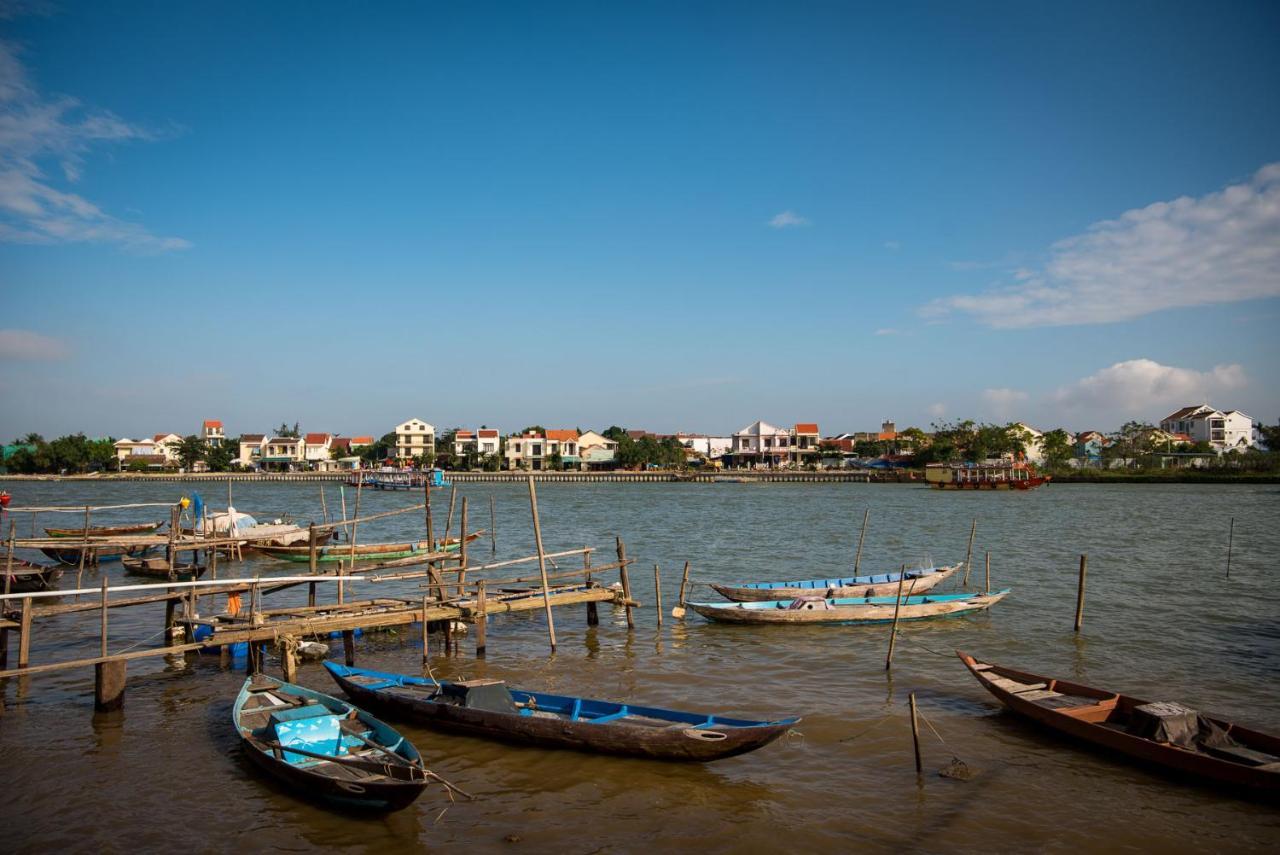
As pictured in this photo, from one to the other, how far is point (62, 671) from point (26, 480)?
348 ft

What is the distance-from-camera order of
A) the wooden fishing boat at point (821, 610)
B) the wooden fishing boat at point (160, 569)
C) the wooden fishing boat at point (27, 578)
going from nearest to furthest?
the wooden fishing boat at point (821, 610) → the wooden fishing boat at point (27, 578) → the wooden fishing boat at point (160, 569)

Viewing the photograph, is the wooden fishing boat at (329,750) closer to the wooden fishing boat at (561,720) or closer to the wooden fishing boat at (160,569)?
the wooden fishing boat at (561,720)

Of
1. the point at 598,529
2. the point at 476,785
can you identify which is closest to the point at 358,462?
the point at 598,529

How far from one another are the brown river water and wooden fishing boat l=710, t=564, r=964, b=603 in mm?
1486

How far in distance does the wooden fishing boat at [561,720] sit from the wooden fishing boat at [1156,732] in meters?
3.95

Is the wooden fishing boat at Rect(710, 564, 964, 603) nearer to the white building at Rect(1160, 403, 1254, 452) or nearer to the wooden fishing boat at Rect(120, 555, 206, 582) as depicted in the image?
the wooden fishing boat at Rect(120, 555, 206, 582)

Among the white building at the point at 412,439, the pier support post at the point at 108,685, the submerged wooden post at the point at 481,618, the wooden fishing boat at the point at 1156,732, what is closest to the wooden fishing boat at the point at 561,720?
the submerged wooden post at the point at 481,618

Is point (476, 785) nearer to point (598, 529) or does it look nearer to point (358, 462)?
point (598, 529)

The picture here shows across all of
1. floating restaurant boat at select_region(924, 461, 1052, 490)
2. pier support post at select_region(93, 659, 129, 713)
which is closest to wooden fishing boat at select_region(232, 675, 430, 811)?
pier support post at select_region(93, 659, 129, 713)

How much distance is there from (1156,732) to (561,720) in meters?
7.36

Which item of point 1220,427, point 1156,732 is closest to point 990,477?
point 1220,427

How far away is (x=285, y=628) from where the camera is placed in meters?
12.5

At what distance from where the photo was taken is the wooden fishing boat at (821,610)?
17484 millimetres

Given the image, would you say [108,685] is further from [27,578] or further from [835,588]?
[835,588]
